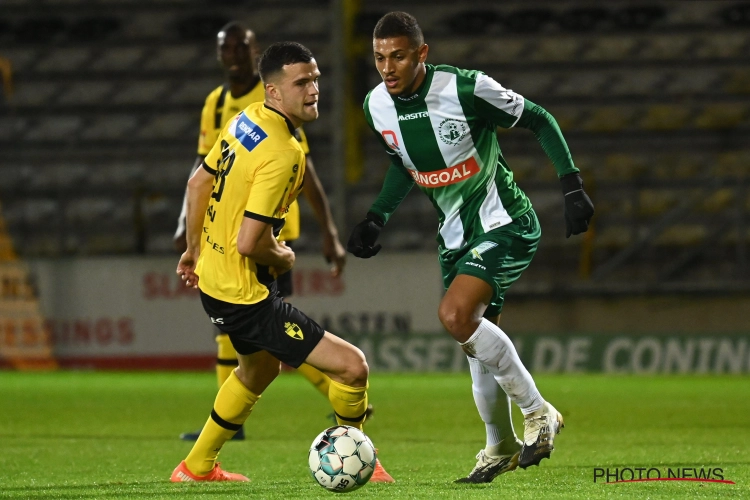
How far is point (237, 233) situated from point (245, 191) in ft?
0.52

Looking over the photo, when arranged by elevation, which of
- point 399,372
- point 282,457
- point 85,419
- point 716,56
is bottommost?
point 399,372

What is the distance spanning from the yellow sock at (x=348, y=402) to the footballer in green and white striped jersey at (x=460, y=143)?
0.71 m

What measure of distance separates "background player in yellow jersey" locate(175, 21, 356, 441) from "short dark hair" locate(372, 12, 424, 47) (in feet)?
5.43

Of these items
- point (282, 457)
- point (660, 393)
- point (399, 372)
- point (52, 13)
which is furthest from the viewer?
point (52, 13)

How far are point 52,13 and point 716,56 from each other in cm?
970

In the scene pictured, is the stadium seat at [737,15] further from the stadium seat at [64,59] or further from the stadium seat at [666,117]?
the stadium seat at [64,59]

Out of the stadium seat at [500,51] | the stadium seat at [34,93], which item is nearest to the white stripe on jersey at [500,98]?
the stadium seat at [500,51]

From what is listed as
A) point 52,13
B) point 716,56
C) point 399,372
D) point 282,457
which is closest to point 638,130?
point 716,56

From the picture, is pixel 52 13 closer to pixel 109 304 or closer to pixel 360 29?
pixel 360 29

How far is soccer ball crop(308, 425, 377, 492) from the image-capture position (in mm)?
4066

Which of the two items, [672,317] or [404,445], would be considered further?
[672,317]

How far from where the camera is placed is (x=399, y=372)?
1191 centimetres

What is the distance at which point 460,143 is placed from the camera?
461cm

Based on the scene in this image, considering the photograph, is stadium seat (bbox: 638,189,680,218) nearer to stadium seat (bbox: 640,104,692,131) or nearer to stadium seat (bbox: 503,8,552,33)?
stadium seat (bbox: 640,104,692,131)
